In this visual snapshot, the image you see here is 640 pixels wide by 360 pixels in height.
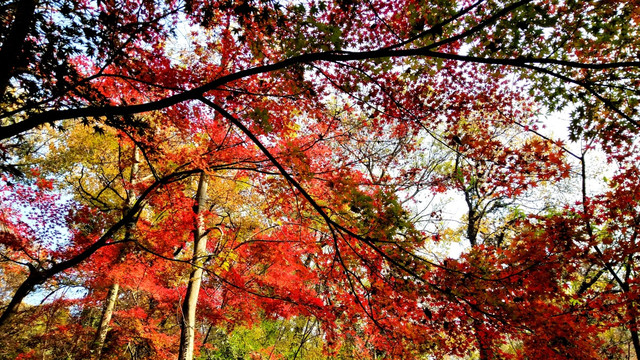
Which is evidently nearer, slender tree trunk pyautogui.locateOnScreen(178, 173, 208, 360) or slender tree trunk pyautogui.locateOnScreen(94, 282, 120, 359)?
slender tree trunk pyautogui.locateOnScreen(178, 173, 208, 360)

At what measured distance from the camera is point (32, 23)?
4090 mm

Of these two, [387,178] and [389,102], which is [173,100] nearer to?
[389,102]

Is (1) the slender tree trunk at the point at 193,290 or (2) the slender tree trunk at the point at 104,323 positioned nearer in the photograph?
(1) the slender tree trunk at the point at 193,290

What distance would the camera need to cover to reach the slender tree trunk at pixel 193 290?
676 centimetres

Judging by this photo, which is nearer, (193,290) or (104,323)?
(193,290)

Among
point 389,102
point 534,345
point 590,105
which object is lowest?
point 534,345

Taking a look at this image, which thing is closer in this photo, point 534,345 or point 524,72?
point 524,72

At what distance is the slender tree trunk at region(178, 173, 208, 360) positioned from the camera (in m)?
6.76

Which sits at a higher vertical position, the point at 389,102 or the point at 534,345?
the point at 389,102

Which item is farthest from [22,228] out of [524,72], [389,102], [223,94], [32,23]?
[524,72]

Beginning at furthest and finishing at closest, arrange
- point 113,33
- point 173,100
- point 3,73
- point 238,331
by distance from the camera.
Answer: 1. point 238,331
2. point 113,33
3. point 3,73
4. point 173,100

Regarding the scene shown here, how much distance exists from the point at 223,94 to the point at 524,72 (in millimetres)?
5250

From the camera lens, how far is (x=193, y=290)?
7.39 meters

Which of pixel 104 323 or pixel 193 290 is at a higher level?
pixel 193 290
